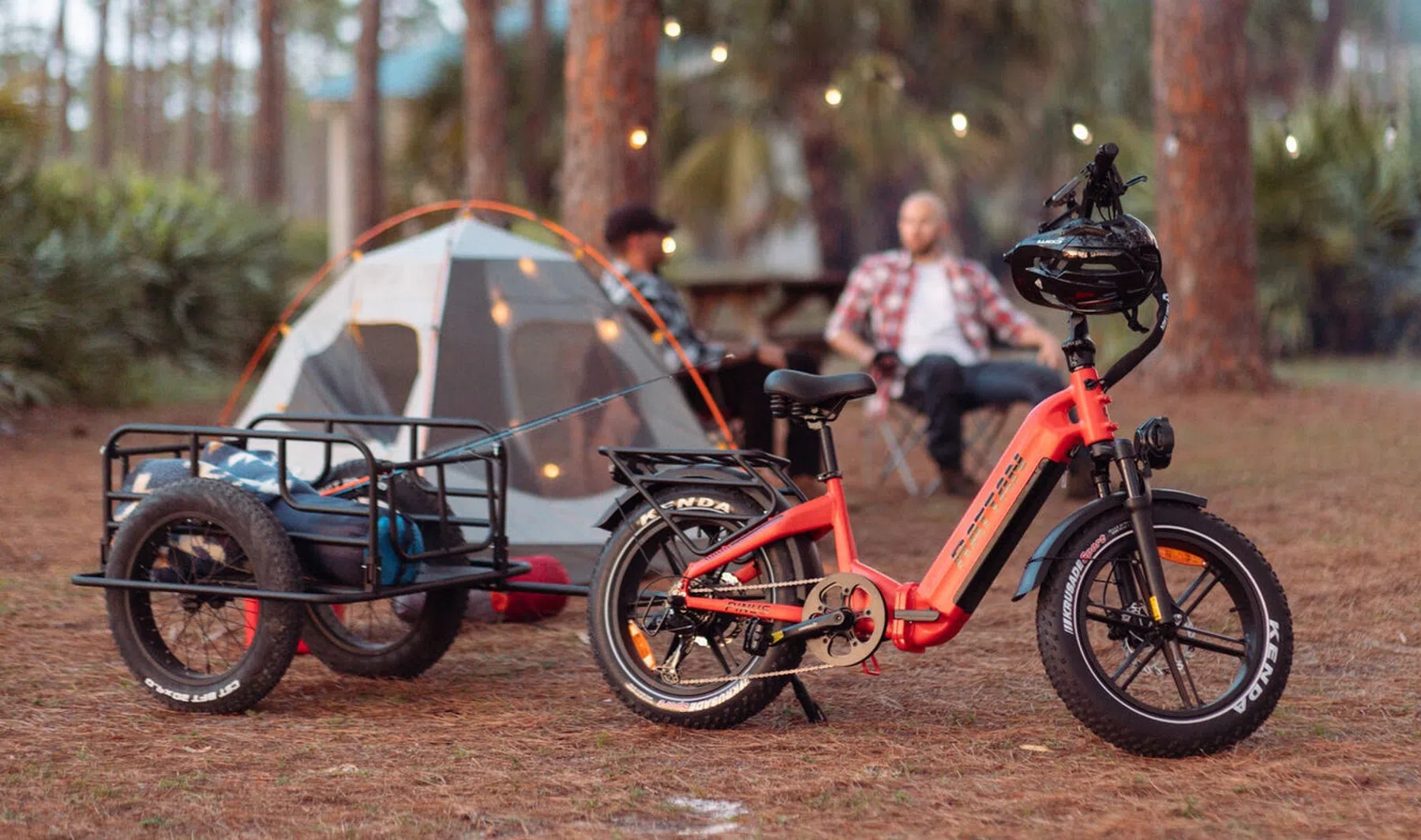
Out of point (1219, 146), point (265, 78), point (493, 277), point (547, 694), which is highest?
point (265, 78)

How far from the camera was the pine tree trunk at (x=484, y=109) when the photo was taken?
16.5 metres

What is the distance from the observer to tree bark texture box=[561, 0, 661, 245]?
8.74 metres

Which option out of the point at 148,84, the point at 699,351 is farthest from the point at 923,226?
the point at 148,84

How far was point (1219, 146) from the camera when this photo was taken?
1114cm

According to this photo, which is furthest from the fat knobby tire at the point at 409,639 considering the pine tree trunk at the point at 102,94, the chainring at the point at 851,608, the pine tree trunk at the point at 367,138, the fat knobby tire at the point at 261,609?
the pine tree trunk at the point at 102,94

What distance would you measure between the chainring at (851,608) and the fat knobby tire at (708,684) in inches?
1.9

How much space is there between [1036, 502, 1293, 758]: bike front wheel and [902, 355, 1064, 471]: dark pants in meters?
3.54

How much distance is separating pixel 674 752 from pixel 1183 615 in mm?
1183

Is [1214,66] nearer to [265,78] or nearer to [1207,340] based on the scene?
[1207,340]

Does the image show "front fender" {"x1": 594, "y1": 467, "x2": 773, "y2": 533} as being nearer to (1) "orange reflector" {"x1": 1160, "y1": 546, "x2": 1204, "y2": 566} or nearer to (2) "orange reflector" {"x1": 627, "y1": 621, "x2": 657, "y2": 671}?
(2) "orange reflector" {"x1": 627, "y1": 621, "x2": 657, "y2": 671}

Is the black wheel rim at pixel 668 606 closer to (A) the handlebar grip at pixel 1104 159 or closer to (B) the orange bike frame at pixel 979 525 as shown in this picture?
(B) the orange bike frame at pixel 979 525

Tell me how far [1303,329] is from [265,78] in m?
13.2

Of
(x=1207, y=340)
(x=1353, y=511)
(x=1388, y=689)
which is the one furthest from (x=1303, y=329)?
(x=1388, y=689)

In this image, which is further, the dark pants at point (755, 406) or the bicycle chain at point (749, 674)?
the dark pants at point (755, 406)
